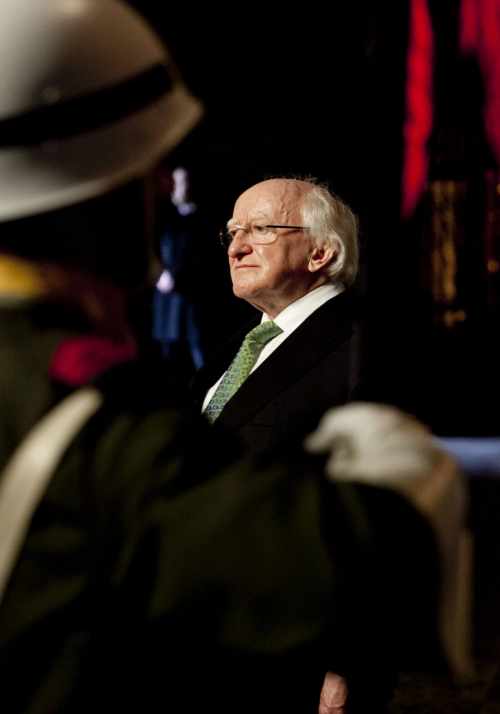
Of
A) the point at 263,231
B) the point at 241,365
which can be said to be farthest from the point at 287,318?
the point at 263,231

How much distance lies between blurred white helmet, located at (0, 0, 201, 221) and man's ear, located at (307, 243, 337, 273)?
1695 mm

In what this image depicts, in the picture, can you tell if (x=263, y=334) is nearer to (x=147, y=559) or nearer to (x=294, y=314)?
(x=294, y=314)

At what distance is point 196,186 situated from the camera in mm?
9641

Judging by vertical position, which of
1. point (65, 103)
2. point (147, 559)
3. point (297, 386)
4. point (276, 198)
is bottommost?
point (297, 386)

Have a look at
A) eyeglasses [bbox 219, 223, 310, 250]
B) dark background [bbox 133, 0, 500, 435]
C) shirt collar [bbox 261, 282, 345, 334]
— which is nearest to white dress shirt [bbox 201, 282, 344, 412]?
shirt collar [bbox 261, 282, 345, 334]

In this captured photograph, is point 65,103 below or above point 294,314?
above

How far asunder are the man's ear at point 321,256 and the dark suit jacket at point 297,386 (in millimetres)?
228

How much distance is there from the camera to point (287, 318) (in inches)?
114

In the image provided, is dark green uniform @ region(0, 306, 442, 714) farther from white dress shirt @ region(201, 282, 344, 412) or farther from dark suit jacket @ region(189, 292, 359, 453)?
white dress shirt @ region(201, 282, 344, 412)

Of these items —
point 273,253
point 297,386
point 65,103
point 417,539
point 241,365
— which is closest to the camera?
point 417,539

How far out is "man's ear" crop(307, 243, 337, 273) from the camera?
3.01m

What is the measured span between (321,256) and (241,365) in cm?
47

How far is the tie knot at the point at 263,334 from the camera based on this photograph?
2850 millimetres

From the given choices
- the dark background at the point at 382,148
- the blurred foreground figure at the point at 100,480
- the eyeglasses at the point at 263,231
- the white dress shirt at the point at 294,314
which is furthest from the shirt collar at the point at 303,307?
the dark background at the point at 382,148
